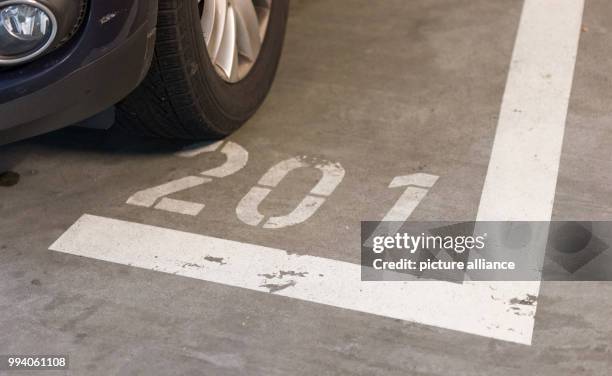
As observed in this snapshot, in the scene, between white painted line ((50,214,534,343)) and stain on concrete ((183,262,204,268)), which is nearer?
white painted line ((50,214,534,343))

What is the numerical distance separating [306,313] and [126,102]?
87 centimetres

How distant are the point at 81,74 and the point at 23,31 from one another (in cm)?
17

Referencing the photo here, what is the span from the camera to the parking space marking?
2.49m

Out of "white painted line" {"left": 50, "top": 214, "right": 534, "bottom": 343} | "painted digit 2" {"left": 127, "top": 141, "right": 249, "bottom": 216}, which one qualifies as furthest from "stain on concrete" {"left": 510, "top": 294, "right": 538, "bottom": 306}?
"painted digit 2" {"left": 127, "top": 141, "right": 249, "bottom": 216}

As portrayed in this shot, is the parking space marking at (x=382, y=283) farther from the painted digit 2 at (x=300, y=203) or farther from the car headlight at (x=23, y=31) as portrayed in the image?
the car headlight at (x=23, y=31)

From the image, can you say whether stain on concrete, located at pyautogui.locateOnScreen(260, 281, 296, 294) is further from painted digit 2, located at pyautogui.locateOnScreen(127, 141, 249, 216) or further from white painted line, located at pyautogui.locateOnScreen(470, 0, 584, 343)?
white painted line, located at pyautogui.locateOnScreen(470, 0, 584, 343)

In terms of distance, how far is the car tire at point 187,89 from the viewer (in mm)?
2713

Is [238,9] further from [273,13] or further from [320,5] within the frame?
[320,5]

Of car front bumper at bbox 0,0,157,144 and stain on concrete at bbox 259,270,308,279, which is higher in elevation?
car front bumper at bbox 0,0,157,144

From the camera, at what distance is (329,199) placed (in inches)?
115

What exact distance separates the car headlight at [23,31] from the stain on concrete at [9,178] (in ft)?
2.32

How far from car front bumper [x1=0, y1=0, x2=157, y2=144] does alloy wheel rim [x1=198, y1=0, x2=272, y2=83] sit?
0.45 meters

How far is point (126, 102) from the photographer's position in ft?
9.49

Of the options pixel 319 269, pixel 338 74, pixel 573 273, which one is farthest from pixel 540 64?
pixel 319 269
